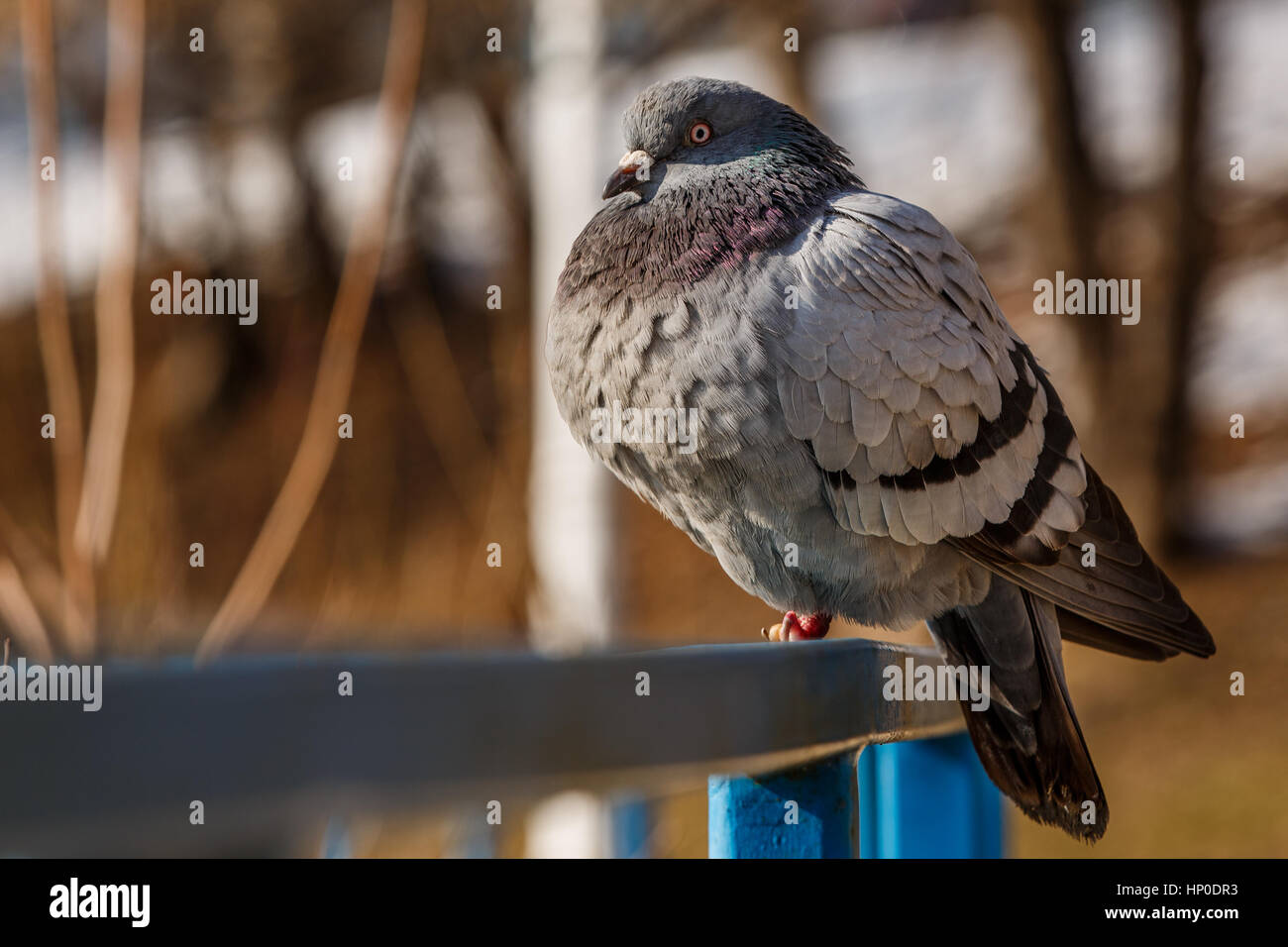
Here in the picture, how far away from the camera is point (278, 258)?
11078 mm

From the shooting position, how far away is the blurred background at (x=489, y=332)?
268 centimetres

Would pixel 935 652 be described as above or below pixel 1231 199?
below

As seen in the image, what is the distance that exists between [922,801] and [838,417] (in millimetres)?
787

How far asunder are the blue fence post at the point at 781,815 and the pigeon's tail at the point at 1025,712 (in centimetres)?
102

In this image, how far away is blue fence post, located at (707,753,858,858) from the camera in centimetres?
160

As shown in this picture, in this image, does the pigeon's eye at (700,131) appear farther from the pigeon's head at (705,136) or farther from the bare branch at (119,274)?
the bare branch at (119,274)

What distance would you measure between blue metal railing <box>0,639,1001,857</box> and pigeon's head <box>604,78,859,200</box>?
59.9 inches

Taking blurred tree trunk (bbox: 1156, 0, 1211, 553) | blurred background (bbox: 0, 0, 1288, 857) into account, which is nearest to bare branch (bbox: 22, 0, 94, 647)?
blurred background (bbox: 0, 0, 1288, 857)

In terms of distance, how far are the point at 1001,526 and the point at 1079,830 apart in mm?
682

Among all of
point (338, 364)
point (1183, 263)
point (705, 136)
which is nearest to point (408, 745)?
point (338, 364)

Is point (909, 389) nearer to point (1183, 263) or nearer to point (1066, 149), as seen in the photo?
point (1066, 149)

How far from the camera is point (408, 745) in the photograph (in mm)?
908

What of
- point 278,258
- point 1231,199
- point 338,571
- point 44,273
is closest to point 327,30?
point 278,258
